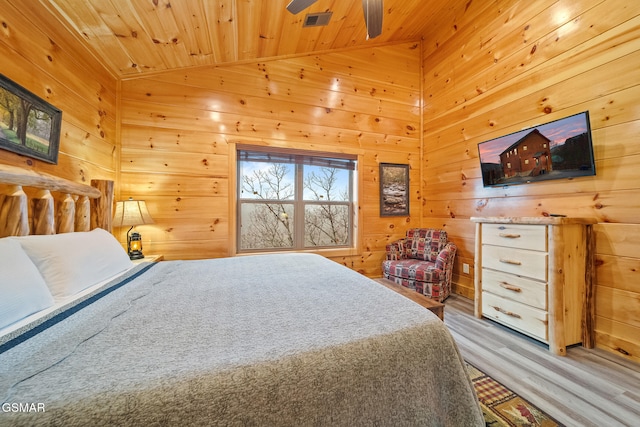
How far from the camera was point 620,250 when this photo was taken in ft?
5.86

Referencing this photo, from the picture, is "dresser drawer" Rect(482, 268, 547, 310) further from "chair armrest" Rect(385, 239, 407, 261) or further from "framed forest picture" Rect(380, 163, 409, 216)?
"framed forest picture" Rect(380, 163, 409, 216)

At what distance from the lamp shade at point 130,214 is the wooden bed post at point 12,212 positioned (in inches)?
35.7

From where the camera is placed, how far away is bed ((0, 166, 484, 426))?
54 centimetres

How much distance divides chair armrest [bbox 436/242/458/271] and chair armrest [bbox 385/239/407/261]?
57cm

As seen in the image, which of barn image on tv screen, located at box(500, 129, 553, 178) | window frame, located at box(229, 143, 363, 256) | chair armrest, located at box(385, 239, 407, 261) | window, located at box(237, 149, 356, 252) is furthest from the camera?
chair armrest, located at box(385, 239, 407, 261)

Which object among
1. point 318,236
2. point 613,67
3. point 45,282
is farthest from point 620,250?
point 45,282

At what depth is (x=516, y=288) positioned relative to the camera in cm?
202

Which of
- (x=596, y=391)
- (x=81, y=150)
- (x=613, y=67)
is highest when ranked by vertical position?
(x=613, y=67)

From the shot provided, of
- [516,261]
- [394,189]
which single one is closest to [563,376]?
[516,261]

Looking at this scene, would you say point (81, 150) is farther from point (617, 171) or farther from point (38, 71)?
point (617, 171)

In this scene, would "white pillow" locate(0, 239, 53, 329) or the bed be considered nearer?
the bed

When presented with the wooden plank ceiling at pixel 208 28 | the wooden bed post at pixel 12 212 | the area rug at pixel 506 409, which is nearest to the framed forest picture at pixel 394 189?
the wooden plank ceiling at pixel 208 28

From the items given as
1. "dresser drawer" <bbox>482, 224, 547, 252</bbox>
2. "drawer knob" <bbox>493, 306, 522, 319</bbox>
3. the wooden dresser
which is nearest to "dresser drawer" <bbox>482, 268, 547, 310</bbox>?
the wooden dresser

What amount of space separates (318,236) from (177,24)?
8.82 feet
